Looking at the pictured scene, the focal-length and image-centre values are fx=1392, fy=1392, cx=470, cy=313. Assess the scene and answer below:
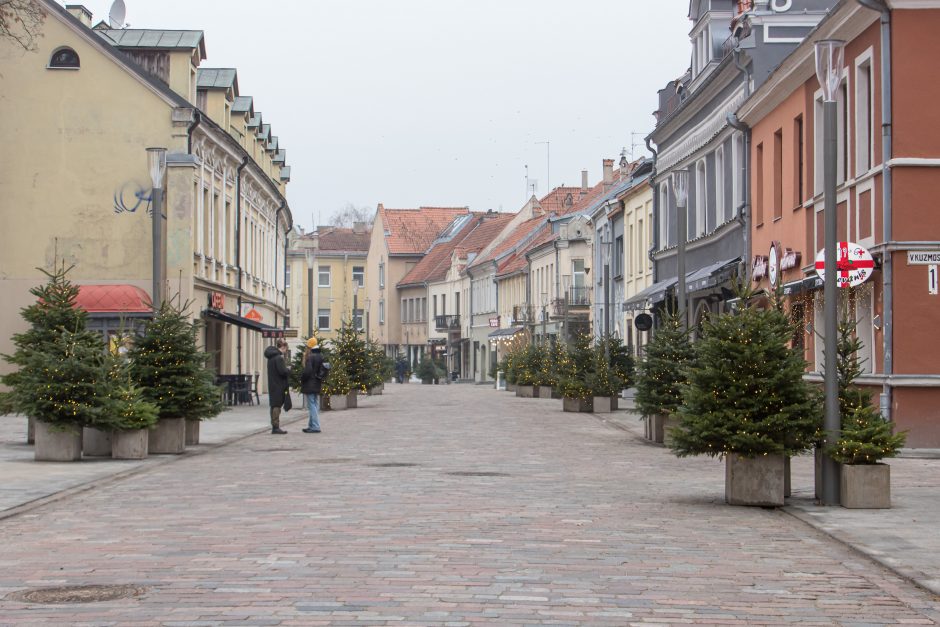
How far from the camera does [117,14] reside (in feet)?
136

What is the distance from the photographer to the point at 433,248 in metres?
110

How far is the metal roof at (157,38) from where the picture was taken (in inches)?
1430

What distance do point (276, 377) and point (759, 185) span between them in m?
11.5

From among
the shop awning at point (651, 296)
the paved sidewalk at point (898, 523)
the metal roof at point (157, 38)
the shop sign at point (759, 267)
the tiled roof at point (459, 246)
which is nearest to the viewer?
the paved sidewalk at point (898, 523)

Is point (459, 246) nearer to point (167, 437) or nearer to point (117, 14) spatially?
point (117, 14)

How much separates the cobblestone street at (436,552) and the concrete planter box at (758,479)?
19cm

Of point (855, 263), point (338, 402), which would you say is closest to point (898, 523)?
point (855, 263)

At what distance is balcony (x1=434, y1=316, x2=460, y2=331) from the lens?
324ft

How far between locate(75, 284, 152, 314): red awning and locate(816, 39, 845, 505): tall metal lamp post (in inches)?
937

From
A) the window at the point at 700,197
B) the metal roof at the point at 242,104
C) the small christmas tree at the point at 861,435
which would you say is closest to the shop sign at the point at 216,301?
the metal roof at the point at 242,104

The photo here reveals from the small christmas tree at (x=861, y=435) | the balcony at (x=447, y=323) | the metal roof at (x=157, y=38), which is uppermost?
the metal roof at (x=157, y=38)

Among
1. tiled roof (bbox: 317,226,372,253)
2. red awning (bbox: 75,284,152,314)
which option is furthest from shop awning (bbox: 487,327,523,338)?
red awning (bbox: 75,284,152,314)

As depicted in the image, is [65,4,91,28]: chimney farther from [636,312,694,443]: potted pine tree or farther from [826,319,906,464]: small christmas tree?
[826,319,906,464]: small christmas tree

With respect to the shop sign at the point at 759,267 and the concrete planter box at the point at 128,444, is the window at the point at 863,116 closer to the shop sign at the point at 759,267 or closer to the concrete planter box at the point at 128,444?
the shop sign at the point at 759,267
